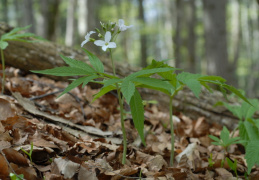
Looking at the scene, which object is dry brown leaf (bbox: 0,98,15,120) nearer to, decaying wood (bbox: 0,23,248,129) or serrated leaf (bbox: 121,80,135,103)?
serrated leaf (bbox: 121,80,135,103)

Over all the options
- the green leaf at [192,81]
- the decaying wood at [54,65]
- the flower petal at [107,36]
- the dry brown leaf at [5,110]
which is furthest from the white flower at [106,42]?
the decaying wood at [54,65]

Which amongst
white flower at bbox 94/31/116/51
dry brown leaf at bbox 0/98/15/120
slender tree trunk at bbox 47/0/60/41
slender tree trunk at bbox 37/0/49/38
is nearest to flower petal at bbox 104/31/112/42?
white flower at bbox 94/31/116/51

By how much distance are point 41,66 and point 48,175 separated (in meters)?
2.07

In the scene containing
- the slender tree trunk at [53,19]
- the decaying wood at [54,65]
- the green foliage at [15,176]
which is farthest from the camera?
the slender tree trunk at [53,19]

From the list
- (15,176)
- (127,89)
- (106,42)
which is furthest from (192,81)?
(15,176)

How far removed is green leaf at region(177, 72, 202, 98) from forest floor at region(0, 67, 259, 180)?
0.62m

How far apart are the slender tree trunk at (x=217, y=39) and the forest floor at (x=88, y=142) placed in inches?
112

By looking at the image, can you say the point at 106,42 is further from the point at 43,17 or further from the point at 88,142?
the point at 43,17

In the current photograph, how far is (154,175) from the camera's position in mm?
1490

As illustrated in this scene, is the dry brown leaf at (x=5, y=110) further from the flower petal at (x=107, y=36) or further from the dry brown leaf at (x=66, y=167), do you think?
the flower petal at (x=107, y=36)

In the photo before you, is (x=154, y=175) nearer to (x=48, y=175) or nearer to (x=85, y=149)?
(x=85, y=149)

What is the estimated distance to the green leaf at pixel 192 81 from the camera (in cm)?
119

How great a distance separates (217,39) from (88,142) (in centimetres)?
461

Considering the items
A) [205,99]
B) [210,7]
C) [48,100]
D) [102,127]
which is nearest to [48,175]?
[102,127]
